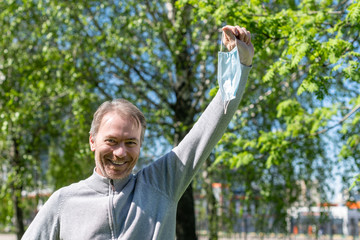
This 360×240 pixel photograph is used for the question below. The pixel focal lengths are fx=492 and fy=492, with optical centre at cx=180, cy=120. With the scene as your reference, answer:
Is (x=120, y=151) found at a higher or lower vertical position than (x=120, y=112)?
lower

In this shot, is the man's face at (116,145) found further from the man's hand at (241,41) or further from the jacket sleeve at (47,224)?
the man's hand at (241,41)

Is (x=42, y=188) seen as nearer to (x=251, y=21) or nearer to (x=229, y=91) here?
(x=251, y=21)

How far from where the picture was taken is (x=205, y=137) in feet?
6.14

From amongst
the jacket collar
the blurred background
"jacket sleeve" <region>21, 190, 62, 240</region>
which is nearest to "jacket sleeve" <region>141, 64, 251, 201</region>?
the jacket collar

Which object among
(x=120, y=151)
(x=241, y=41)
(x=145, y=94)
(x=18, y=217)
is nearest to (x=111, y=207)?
(x=120, y=151)

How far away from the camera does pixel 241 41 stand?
1.87 metres

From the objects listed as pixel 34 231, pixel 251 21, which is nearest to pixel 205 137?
pixel 34 231

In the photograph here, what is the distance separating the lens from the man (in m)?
1.81

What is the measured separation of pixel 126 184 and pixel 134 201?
92 millimetres

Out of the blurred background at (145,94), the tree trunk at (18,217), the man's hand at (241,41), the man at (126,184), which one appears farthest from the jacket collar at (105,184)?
the tree trunk at (18,217)

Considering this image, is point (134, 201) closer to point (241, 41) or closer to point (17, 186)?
point (241, 41)

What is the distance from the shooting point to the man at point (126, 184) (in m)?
1.81

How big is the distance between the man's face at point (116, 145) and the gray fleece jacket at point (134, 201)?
0.17 feet

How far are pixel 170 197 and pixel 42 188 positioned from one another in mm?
9422
